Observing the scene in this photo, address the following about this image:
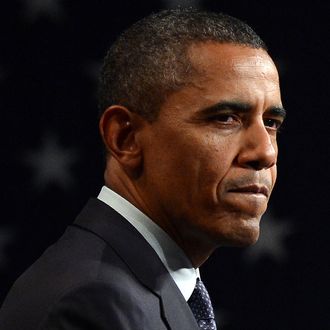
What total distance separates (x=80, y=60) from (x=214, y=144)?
1130 millimetres

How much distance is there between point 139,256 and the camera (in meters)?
1.70

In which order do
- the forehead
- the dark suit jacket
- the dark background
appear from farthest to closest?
the dark background
the forehead
the dark suit jacket

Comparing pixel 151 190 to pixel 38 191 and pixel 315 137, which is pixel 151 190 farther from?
pixel 315 137

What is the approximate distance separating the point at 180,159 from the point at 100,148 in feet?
3.47

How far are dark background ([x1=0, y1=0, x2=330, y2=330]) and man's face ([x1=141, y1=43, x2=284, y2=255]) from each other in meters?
1.02

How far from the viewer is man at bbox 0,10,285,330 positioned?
1697 millimetres

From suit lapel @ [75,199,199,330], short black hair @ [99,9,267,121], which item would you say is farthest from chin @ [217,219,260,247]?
short black hair @ [99,9,267,121]

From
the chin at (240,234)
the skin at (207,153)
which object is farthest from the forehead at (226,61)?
the chin at (240,234)

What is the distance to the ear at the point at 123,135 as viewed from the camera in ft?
5.85

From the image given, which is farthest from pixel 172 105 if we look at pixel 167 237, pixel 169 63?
pixel 167 237

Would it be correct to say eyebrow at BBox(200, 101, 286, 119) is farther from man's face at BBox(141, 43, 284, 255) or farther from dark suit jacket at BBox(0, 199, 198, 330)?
dark suit jacket at BBox(0, 199, 198, 330)

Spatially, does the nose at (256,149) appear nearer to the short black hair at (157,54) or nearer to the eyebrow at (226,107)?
the eyebrow at (226,107)

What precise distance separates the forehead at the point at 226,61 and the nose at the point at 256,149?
0.32 ft

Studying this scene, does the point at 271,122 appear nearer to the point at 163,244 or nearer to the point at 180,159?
the point at 180,159
